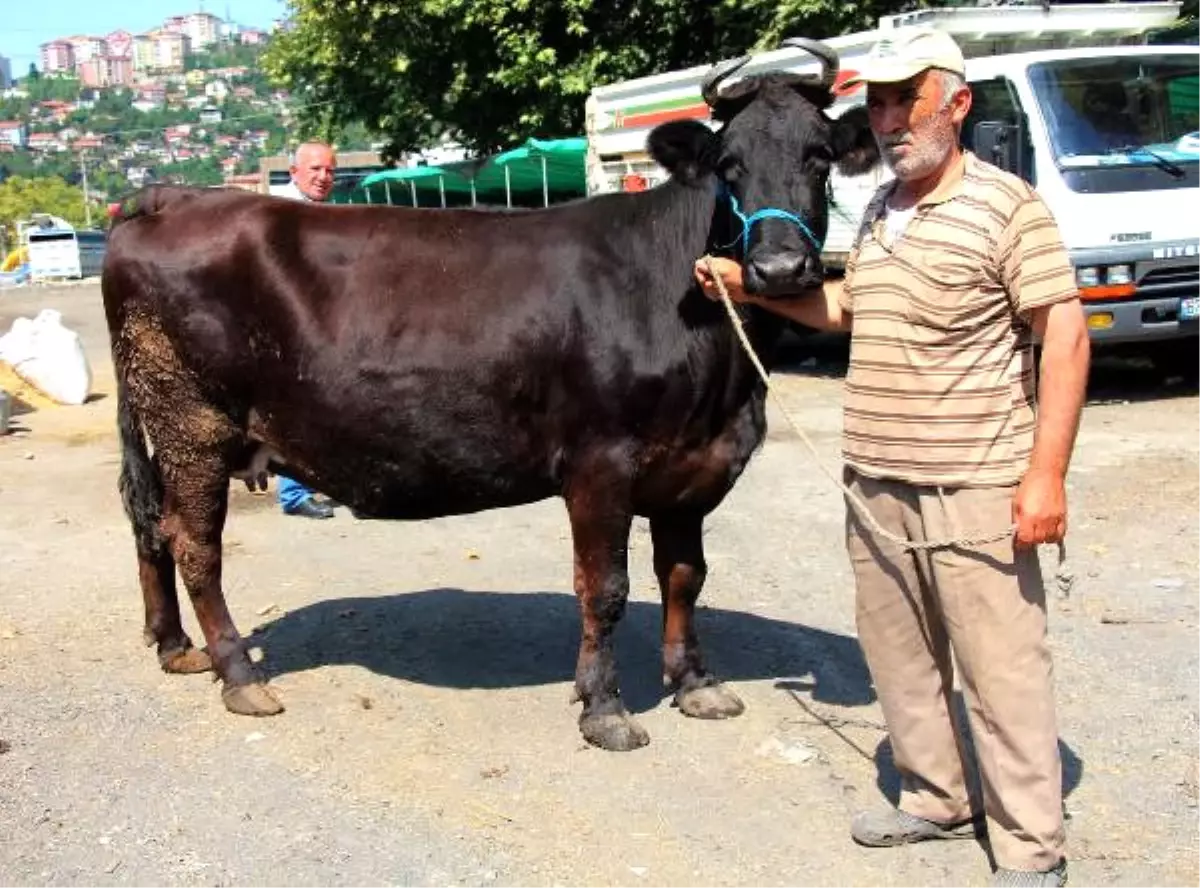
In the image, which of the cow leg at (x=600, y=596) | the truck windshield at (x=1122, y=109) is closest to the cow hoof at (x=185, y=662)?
the cow leg at (x=600, y=596)

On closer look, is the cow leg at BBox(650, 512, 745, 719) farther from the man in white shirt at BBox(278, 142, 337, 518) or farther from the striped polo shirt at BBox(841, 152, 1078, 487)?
the man in white shirt at BBox(278, 142, 337, 518)

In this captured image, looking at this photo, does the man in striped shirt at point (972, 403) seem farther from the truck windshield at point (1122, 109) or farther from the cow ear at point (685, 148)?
the truck windshield at point (1122, 109)

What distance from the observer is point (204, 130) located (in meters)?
163

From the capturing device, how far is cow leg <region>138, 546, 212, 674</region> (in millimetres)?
5371

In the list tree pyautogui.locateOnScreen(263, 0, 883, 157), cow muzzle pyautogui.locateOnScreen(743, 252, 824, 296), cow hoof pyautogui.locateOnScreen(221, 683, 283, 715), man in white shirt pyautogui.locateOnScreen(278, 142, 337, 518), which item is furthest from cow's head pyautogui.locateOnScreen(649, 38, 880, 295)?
tree pyautogui.locateOnScreen(263, 0, 883, 157)

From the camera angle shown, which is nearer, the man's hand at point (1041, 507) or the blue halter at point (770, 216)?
the man's hand at point (1041, 507)

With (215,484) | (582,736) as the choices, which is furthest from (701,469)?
(215,484)

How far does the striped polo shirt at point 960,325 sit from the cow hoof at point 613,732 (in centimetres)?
147

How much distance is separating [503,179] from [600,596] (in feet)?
57.4

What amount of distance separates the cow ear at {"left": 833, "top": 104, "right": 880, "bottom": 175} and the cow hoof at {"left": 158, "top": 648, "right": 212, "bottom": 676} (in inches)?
124

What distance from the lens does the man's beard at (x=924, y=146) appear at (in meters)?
3.31

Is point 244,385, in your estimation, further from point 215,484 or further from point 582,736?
point 582,736

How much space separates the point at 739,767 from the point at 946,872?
0.86 m

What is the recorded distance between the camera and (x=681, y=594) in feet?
16.3
